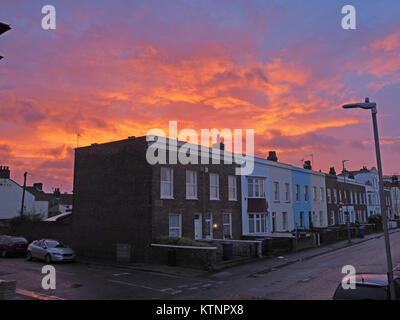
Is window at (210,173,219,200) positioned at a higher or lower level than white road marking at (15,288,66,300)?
higher

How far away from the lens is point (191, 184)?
28391 mm

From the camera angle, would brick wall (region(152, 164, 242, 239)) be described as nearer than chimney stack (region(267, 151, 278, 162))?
Yes

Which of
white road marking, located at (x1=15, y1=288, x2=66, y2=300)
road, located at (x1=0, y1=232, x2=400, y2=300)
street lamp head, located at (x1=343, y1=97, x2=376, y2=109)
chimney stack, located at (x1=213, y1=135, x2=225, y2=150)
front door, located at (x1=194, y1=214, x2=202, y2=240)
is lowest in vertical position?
road, located at (x1=0, y1=232, x2=400, y2=300)

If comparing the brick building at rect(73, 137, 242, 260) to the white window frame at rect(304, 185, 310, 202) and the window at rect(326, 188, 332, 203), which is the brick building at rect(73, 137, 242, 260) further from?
the window at rect(326, 188, 332, 203)

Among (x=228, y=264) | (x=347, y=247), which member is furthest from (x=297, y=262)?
(x=347, y=247)

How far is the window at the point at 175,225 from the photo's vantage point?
26.2 m

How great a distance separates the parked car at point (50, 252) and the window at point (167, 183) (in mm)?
7605

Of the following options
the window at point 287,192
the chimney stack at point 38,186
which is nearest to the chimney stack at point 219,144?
the window at point 287,192

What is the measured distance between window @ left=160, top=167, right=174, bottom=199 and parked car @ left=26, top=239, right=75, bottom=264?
25.0 ft

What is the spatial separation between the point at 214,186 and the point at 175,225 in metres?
5.76

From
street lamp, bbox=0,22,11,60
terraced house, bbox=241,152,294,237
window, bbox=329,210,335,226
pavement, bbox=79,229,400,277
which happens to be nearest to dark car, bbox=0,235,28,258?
pavement, bbox=79,229,400,277

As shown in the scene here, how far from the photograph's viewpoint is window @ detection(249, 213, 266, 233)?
34.6 meters

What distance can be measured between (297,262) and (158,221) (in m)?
10.1

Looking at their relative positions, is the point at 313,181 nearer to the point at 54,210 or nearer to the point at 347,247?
the point at 347,247
